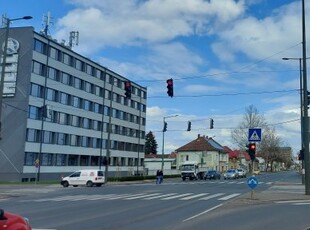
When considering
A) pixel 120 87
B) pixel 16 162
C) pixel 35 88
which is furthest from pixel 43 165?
pixel 120 87

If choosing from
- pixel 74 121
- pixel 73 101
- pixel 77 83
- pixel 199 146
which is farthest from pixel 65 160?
pixel 199 146

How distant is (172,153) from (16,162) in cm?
9529

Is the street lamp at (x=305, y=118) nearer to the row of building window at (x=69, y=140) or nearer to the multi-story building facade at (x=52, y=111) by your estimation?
the multi-story building facade at (x=52, y=111)

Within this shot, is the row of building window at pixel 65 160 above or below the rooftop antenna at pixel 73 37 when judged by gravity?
below

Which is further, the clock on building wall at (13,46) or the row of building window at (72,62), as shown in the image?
the row of building window at (72,62)

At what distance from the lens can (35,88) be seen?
61188mm

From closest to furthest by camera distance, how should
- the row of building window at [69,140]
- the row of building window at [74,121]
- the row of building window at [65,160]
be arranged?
the row of building window at [65,160], the row of building window at [69,140], the row of building window at [74,121]

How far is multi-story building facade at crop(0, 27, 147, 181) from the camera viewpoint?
58750mm

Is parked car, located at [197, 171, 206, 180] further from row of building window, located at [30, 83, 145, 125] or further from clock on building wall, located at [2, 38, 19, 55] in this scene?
clock on building wall, located at [2, 38, 19, 55]

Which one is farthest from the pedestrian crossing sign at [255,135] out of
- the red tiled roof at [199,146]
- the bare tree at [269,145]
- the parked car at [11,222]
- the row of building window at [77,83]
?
the red tiled roof at [199,146]

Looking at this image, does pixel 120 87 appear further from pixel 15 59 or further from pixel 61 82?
pixel 15 59

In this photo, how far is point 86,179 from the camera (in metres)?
44.7

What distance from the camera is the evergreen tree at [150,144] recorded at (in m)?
136

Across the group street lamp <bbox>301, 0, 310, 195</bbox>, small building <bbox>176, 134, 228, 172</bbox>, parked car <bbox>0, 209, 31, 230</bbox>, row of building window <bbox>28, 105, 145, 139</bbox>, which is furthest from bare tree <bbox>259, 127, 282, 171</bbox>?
parked car <bbox>0, 209, 31, 230</bbox>
